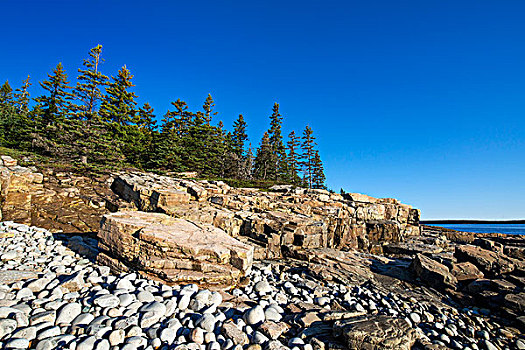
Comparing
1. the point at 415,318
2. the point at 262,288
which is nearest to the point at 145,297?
the point at 262,288

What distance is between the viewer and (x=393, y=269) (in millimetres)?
11336

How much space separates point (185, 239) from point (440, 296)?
1012 cm

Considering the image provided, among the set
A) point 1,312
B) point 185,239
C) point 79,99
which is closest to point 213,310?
point 185,239

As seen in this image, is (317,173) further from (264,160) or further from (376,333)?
(376,333)

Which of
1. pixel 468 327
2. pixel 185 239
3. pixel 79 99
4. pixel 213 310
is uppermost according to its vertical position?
pixel 79 99

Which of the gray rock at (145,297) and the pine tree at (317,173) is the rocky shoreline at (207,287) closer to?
the gray rock at (145,297)

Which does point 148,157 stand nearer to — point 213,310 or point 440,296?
point 213,310

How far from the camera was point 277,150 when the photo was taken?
4925 cm

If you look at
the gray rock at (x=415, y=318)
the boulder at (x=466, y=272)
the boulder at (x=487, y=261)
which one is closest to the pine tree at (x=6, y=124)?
the gray rock at (x=415, y=318)

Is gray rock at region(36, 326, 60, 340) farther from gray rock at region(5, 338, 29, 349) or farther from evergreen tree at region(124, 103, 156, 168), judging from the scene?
evergreen tree at region(124, 103, 156, 168)

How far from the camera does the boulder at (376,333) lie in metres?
4.01

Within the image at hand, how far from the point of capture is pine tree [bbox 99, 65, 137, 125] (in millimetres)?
23795

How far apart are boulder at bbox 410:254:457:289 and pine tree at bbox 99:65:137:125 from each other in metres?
28.1

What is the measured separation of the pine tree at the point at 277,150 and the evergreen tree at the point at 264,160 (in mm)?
715
